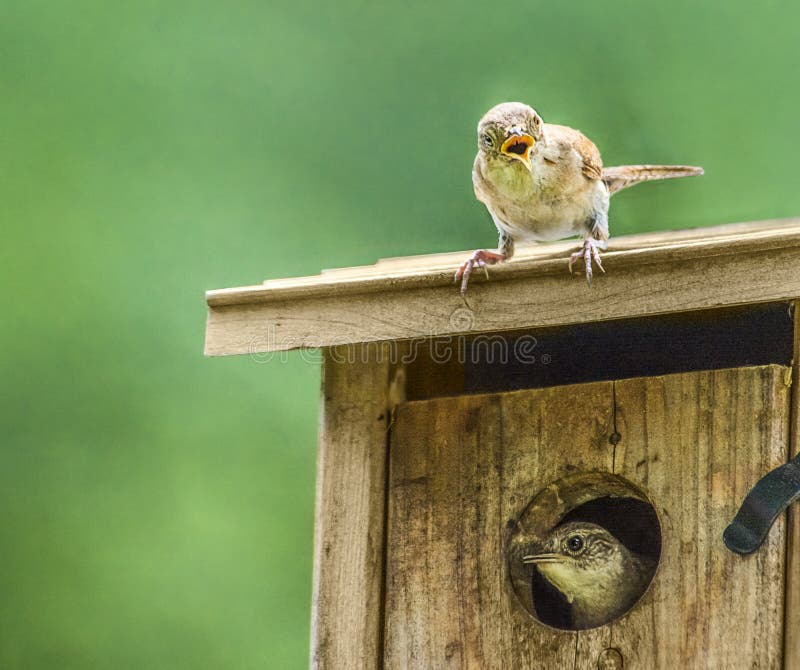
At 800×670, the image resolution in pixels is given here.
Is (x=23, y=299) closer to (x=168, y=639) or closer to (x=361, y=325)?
(x=168, y=639)

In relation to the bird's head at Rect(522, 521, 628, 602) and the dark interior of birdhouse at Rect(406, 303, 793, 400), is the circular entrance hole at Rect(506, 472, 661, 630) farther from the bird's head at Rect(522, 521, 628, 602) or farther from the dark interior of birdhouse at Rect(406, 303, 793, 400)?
the dark interior of birdhouse at Rect(406, 303, 793, 400)

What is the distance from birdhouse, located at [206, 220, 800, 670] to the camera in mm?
2090

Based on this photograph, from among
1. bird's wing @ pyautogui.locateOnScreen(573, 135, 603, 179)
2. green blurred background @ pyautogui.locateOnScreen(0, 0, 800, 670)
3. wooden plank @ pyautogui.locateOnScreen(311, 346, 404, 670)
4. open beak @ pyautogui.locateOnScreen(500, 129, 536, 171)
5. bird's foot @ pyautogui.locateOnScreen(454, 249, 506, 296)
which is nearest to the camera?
bird's foot @ pyautogui.locateOnScreen(454, 249, 506, 296)

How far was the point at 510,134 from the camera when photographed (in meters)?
2.57

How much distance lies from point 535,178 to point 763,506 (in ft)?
2.97

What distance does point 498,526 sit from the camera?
7.67ft

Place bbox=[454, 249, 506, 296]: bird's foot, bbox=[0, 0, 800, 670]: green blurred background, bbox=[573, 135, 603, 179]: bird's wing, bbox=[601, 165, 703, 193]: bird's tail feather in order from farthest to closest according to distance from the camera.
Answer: bbox=[0, 0, 800, 670]: green blurred background
bbox=[601, 165, 703, 193]: bird's tail feather
bbox=[573, 135, 603, 179]: bird's wing
bbox=[454, 249, 506, 296]: bird's foot

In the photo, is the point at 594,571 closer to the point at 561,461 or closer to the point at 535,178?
the point at 561,461

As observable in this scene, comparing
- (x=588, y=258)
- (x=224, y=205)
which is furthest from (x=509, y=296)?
(x=224, y=205)

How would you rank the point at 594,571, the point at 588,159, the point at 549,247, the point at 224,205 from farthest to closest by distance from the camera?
the point at 224,205
the point at 549,247
the point at 588,159
the point at 594,571

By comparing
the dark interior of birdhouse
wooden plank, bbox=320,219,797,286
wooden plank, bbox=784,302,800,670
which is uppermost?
wooden plank, bbox=320,219,797,286

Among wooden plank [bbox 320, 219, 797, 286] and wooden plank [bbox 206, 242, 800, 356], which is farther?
wooden plank [bbox 320, 219, 797, 286]

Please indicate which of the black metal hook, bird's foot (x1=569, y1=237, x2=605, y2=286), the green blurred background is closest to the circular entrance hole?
the black metal hook

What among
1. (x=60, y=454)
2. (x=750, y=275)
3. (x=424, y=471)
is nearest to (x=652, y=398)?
(x=750, y=275)
